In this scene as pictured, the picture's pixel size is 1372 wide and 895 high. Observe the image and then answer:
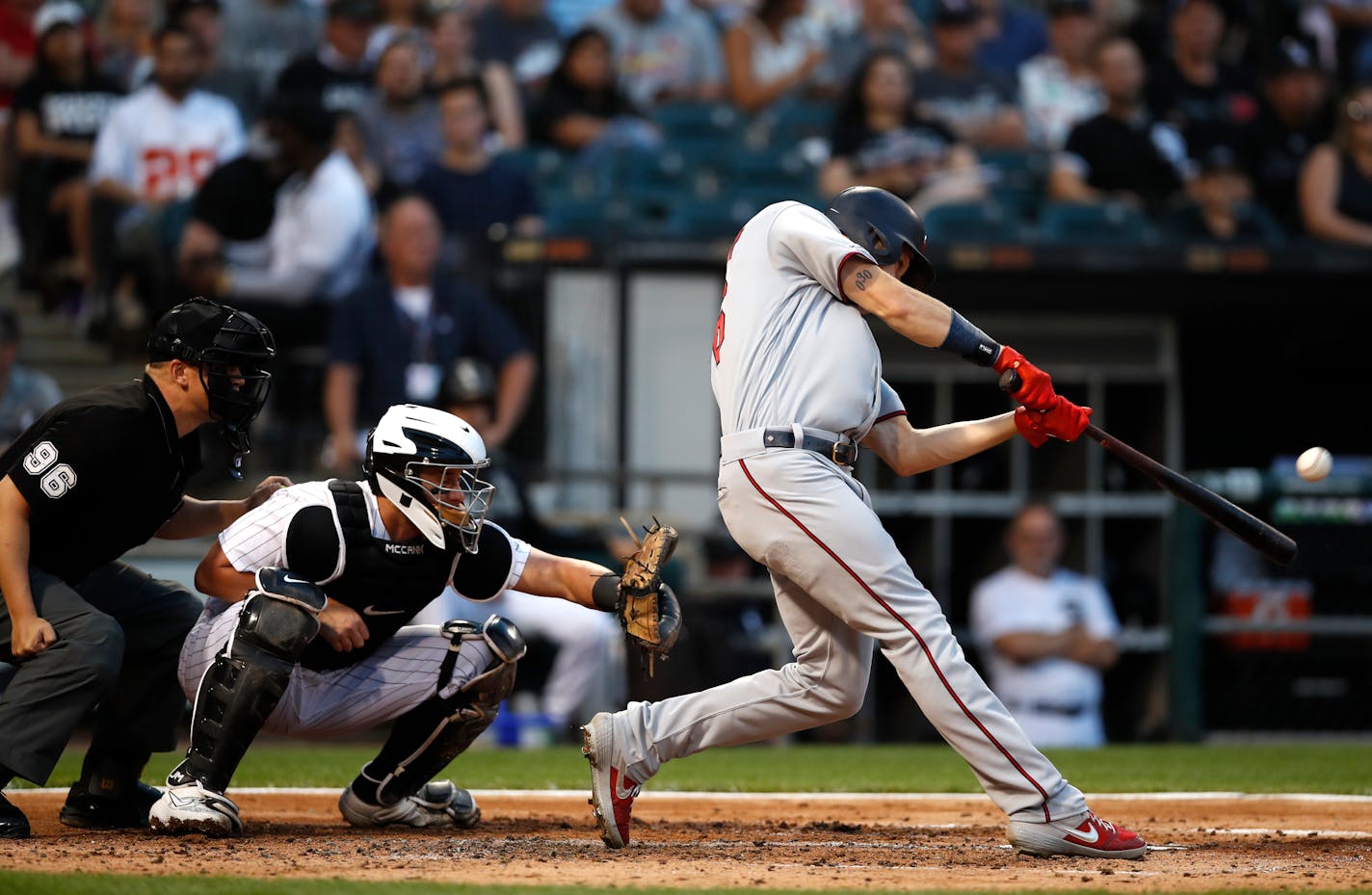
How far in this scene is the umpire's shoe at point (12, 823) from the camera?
14.0 feet

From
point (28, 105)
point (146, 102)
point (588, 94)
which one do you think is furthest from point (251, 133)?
point (588, 94)

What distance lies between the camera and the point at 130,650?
4.57m

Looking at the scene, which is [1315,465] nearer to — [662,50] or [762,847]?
[762,847]

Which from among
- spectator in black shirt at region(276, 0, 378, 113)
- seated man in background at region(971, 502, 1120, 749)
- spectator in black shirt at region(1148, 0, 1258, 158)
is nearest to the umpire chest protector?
seated man in background at region(971, 502, 1120, 749)

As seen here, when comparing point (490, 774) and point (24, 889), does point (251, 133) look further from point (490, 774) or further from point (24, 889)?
point (24, 889)

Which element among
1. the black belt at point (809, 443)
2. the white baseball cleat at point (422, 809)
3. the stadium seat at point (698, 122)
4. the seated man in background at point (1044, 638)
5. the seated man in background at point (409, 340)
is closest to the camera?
the black belt at point (809, 443)

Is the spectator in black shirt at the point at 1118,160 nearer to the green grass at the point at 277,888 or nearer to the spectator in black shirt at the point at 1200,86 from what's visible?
the spectator in black shirt at the point at 1200,86

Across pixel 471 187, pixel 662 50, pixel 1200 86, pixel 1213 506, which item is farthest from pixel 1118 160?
pixel 1213 506

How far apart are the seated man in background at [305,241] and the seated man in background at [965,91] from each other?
12.2ft

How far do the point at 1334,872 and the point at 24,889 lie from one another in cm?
282

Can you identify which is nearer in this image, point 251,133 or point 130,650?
point 130,650

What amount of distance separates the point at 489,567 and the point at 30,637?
112 centimetres

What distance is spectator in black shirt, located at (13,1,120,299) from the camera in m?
9.89

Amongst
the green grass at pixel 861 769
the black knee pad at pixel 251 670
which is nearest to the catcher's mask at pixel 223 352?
the black knee pad at pixel 251 670
